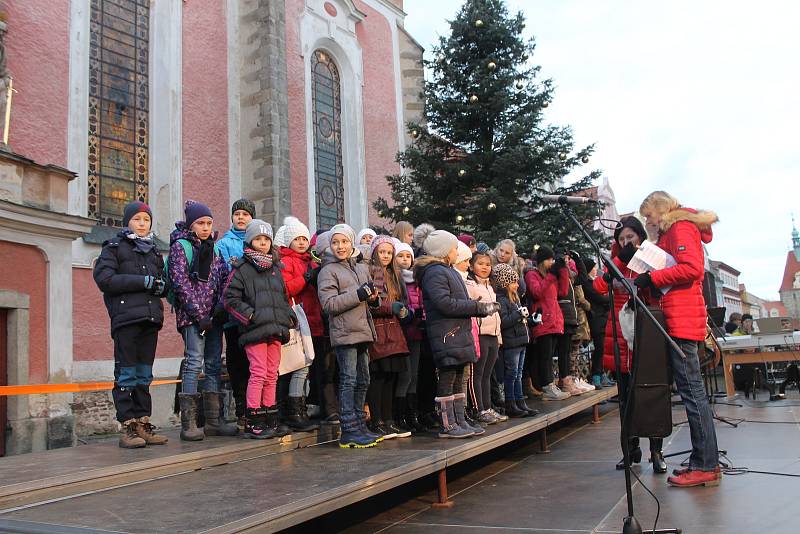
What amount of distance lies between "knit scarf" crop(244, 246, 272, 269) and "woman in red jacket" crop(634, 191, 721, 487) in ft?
9.69

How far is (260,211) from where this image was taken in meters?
14.6

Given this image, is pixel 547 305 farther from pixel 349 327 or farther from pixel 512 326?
pixel 349 327

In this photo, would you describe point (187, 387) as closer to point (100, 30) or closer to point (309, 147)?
point (100, 30)

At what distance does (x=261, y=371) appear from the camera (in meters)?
5.31

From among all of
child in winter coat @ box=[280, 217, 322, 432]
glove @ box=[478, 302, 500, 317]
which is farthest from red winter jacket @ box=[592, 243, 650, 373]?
child in winter coat @ box=[280, 217, 322, 432]

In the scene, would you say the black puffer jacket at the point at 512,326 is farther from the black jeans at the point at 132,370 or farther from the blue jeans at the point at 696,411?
the black jeans at the point at 132,370

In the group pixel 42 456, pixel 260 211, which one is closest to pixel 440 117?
pixel 260 211

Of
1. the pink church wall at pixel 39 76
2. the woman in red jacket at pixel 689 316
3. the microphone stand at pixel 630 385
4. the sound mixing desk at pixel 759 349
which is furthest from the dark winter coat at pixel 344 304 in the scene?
the sound mixing desk at pixel 759 349

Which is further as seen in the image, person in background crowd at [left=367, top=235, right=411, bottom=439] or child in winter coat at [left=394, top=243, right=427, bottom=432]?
child in winter coat at [left=394, top=243, right=427, bottom=432]

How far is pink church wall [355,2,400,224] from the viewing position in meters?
19.1

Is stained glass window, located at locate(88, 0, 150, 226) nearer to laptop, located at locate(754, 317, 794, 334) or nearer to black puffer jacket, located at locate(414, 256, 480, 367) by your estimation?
black puffer jacket, located at locate(414, 256, 480, 367)

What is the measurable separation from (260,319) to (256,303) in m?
Result: 0.14

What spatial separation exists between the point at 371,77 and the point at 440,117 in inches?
174

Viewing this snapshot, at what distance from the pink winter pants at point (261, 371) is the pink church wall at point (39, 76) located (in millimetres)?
7705
